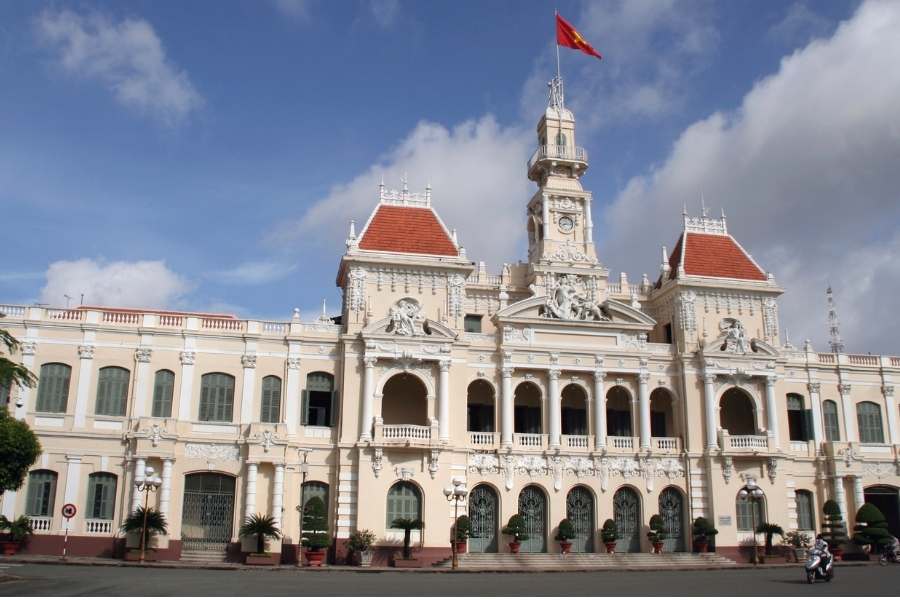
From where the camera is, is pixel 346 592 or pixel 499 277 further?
pixel 499 277

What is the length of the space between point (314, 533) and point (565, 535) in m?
10.7

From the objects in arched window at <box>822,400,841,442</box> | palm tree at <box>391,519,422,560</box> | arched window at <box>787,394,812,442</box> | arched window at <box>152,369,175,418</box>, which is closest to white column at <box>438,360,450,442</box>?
palm tree at <box>391,519,422,560</box>

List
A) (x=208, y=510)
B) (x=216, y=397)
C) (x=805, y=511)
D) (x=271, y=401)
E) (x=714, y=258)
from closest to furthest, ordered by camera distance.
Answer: (x=208, y=510)
(x=216, y=397)
(x=271, y=401)
(x=805, y=511)
(x=714, y=258)

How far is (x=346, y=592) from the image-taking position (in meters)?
21.3

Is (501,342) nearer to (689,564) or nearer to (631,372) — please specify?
(631,372)

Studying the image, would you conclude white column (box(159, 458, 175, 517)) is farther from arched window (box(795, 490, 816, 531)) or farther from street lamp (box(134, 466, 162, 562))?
arched window (box(795, 490, 816, 531))

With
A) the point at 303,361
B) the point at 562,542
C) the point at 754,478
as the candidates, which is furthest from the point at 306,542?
the point at 754,478

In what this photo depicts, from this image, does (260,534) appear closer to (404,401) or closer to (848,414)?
(404,401)

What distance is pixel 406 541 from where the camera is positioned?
3506cm

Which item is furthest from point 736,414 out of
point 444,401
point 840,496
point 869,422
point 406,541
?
point 406,541

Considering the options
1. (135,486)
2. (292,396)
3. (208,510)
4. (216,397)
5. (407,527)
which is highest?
(292,396)

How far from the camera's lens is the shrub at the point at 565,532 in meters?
37.4

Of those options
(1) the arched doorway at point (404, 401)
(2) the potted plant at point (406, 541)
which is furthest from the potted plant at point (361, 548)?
(1) the arched doorway at point (404, 401)

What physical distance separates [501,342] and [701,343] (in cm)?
984
